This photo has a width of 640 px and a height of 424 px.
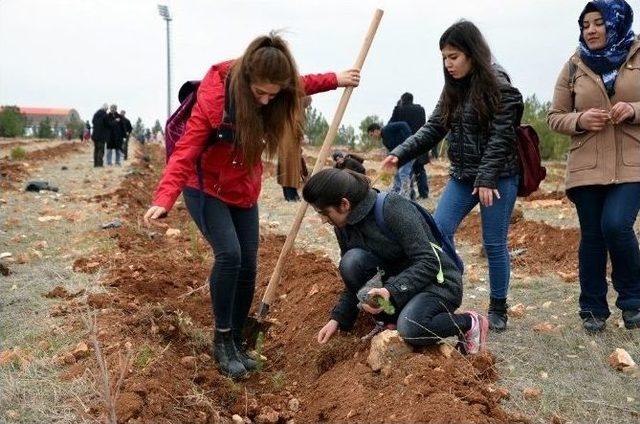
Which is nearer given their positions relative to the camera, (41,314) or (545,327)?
(545,327)

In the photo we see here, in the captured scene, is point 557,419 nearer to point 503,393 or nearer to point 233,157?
point 503,393

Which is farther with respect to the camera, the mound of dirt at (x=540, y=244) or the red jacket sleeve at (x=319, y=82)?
the mound of dirt at (x=540, y=244)

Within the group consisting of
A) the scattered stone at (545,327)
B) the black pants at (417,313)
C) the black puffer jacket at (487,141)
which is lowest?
the scattered stone at (545,327)

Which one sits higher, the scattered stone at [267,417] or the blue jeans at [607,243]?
the blue jeans at [607,243]

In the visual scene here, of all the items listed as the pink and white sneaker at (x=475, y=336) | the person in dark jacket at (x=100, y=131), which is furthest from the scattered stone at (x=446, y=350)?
the person in dark jacket at (x=100, y=131)

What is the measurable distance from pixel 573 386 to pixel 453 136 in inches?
59.5

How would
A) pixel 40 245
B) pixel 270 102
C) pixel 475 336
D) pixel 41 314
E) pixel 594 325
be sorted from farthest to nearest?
pixel 40 245
pixel 41 314
pixel 594 325
pixel 475 336
pixel 270 102

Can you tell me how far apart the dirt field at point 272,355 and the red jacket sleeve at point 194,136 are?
29.4 inches

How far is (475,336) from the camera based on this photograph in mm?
3389

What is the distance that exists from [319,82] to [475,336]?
61.0 inches

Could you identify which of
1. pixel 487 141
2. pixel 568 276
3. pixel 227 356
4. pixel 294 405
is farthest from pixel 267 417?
pixel 568 276

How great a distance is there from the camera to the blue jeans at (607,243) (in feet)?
12.0

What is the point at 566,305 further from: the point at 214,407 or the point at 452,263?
the point at 214,407

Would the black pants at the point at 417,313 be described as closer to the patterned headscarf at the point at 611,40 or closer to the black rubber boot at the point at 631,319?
the black rubber boot at the point at 631,319
